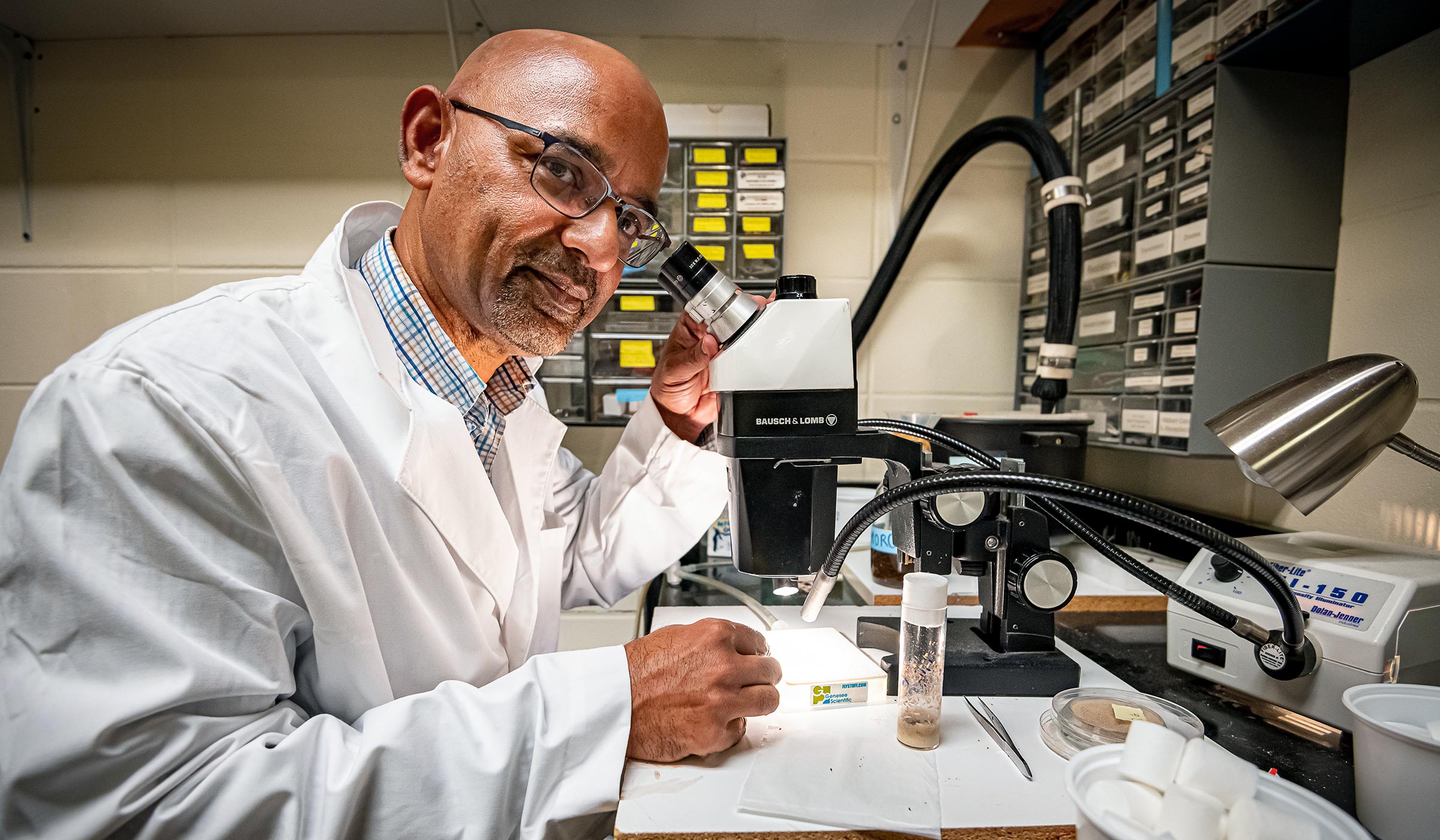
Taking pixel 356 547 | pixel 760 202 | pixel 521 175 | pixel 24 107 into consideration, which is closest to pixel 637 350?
pixel 760 202

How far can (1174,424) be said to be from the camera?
4.80ft

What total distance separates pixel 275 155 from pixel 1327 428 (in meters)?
2.66

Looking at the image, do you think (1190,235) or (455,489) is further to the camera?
(1190,235)

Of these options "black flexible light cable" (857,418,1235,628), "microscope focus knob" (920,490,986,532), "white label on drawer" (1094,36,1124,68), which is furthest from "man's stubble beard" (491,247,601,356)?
Answer: "white label on drawer" (1094,36,1124,68)

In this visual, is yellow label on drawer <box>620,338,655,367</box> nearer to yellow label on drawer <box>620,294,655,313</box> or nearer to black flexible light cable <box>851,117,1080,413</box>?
yellow label on drawer <box>620,294,655,313</box>

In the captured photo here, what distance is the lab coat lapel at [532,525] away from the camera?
1068 millimetres

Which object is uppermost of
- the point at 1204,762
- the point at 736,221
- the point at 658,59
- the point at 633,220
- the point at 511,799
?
the point at 658,59

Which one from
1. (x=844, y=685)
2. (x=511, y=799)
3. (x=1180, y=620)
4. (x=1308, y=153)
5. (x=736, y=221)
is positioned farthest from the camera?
(x=736, y=221)

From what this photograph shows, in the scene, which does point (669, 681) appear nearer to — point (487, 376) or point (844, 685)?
point (844, 685)

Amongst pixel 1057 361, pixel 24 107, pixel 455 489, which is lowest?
pixel 455 489

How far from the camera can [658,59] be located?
6.90 feet

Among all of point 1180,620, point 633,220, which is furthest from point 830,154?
point 1180,620

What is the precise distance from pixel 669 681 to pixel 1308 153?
1646 mm

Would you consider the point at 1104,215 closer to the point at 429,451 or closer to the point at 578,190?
the point at 578,190
